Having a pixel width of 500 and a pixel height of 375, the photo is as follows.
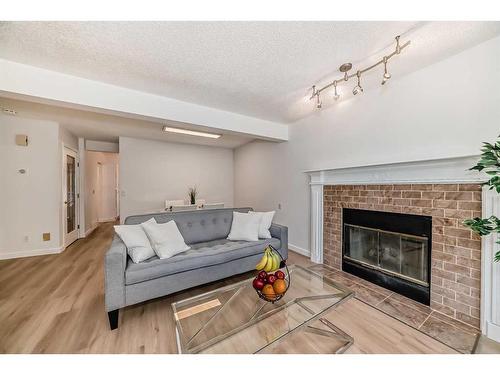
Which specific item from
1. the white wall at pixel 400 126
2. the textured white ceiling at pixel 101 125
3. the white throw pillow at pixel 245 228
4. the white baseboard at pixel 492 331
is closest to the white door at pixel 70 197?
the textured white ceiling at pixel 101 125

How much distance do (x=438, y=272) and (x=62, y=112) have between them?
5218mm

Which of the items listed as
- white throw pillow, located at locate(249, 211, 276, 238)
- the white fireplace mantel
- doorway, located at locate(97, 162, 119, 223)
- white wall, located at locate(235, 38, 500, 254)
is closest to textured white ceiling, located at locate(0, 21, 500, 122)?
white wall, located at locate(235, 38, 500, 254)

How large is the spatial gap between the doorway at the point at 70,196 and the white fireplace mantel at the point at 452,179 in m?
4.73

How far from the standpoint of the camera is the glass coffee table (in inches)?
44.3

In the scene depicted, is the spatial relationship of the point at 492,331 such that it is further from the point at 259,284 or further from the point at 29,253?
the point at 29,253

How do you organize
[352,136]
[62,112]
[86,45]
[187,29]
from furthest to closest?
[62,112]
[352,136]
[86,45]
[187,29]

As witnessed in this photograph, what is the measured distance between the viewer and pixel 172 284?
184 centimetres

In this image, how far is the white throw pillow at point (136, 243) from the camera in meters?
1.83

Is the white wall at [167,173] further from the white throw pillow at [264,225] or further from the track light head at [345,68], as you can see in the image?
the track light head at [345,68]

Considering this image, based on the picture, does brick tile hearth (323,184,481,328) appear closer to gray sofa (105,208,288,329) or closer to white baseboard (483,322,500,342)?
white baseboard (483,322,500,342)
